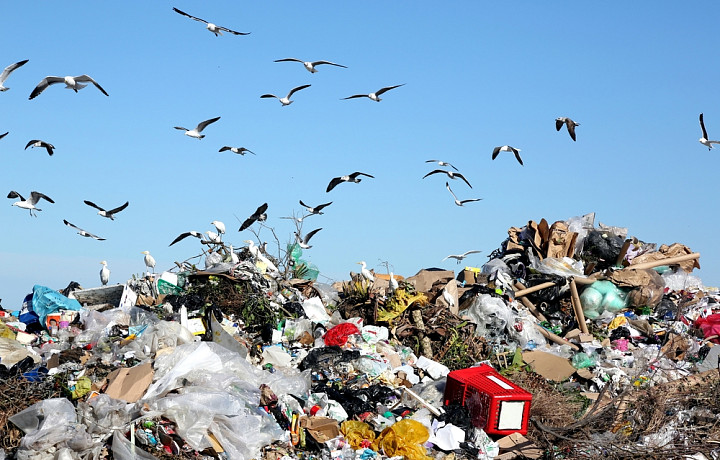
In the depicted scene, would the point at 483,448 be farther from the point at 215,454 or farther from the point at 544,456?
the point at 215,454

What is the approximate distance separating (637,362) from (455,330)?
1985mm

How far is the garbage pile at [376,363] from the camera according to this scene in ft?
17.0

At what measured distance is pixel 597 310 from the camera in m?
8.89

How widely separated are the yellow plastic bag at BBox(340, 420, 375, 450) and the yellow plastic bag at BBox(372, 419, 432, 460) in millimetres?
81

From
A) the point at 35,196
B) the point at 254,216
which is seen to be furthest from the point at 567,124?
the point at 35,196

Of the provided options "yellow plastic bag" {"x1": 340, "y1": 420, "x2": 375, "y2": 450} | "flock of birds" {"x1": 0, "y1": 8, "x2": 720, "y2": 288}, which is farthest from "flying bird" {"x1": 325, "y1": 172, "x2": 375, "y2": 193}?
"yellow plastic bag" {"x1": 340, "y1": 420, "x2": 375, "y2": 450}

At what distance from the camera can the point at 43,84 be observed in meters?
7.76

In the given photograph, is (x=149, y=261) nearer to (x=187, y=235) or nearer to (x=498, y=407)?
(x=187, y=235)

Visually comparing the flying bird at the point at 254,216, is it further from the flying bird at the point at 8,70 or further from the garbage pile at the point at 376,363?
the flying bird at the point at 8,70

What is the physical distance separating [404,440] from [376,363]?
1198 millimetres

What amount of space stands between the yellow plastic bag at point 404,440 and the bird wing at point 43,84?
506 cm

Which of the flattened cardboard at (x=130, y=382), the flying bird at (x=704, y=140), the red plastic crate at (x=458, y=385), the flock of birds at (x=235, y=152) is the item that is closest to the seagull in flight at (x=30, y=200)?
the flock of birds at (x=235, y=152)

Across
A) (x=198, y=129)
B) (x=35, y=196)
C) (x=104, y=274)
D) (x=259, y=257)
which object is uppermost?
(x=198, y=129)

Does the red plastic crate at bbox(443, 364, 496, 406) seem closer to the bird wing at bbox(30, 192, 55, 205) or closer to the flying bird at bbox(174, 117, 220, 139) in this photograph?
the flying bird at bbox(174, 117, 220, 139)
